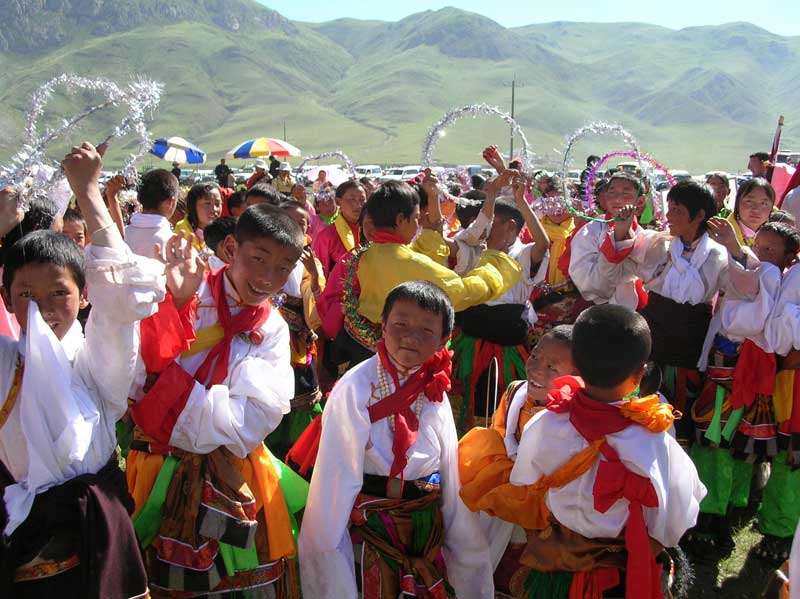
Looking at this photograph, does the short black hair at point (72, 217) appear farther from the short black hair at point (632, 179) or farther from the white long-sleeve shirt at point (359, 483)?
the short black hair at point (632, 179)

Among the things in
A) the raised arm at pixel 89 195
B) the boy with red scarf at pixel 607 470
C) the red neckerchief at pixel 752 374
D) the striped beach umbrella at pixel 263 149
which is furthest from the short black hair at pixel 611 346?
the striped beach umbrella at pixel 263 149

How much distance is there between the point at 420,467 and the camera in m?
2.73

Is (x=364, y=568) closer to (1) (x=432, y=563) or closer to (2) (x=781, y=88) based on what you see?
(1) (x=432, y=563)

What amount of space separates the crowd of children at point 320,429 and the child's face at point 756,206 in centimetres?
138

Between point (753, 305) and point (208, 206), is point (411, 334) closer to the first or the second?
point (753, 305)

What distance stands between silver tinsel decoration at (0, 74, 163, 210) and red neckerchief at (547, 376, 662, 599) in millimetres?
1829

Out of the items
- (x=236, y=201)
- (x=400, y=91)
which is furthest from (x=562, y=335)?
(x=400, y=91)

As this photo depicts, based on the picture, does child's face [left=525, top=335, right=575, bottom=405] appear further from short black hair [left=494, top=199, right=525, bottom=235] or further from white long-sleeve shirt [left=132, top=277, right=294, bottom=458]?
short black hair [left=494, top=199, right=525, bottom=235]

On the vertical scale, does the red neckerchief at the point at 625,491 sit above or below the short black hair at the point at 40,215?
below

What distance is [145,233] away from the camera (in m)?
4.29

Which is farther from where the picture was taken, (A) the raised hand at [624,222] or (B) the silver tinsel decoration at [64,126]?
(A) the raised hand at [624,222]

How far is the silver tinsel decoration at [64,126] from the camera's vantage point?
2.17 metres

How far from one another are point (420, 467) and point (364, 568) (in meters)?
0.44

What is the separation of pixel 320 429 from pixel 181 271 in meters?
0.95
